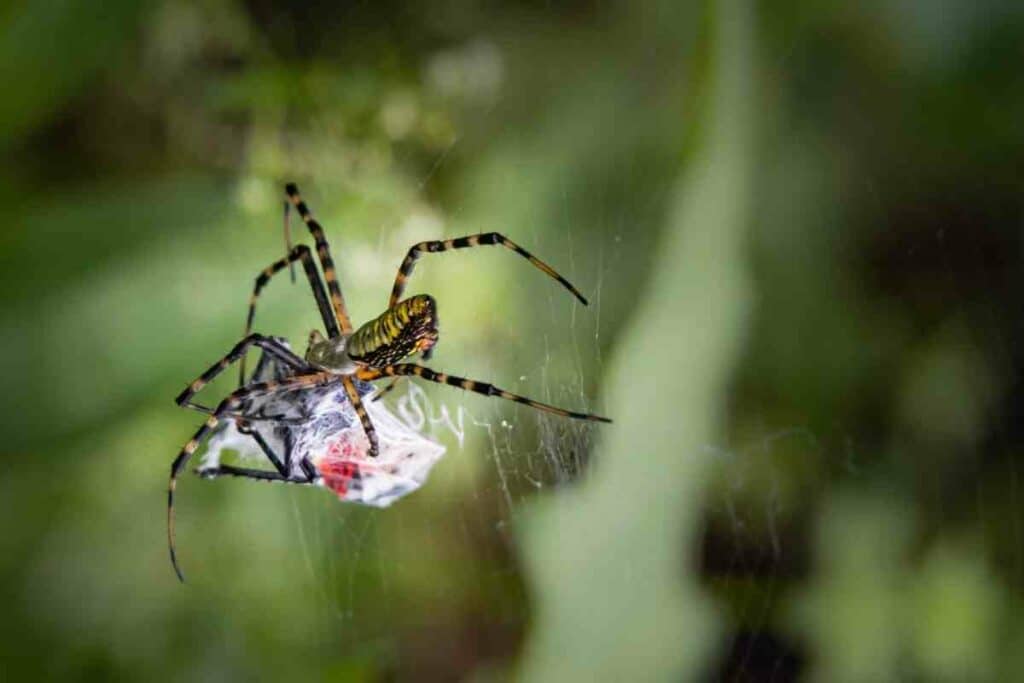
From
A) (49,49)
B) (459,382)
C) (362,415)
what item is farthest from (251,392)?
(49,49)

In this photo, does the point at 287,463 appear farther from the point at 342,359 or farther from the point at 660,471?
the point at 660,471

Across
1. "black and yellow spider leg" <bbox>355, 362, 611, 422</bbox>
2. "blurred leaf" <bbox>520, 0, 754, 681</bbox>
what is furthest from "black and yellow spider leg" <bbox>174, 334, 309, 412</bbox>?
"blurred leaf" <bbox>520, 0, 754, 681</bbox>

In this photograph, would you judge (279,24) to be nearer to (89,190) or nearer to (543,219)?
(89,190)

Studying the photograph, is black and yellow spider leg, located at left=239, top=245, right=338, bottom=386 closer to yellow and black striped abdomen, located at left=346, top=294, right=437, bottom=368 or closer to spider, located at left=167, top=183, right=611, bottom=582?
spider, located at left=167, top=183, right=611, bottom=582

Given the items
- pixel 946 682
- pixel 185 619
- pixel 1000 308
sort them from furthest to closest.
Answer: pixel 185 619 → pixel 946 682 → pixel 1000 308

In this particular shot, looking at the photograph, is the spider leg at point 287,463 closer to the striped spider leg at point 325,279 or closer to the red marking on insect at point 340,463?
the red marking on insect at point 340,463

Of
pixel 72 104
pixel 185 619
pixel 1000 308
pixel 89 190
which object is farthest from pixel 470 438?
pixel 72 104
